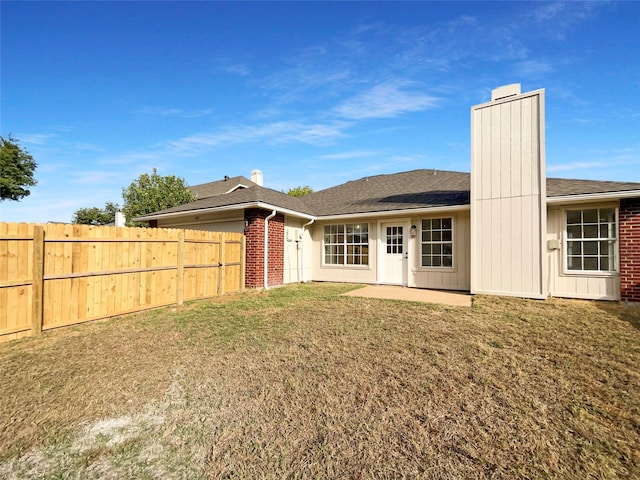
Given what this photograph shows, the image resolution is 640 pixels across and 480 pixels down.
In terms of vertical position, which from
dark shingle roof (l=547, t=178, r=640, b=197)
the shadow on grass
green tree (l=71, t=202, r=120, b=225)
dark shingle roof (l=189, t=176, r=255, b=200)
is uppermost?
dark shingle roof (l=189, t=176, r=255, b=200)

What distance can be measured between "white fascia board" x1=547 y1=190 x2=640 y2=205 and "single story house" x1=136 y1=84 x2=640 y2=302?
2cm

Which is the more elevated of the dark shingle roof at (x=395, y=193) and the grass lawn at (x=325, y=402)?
the dark shingle roof at (x=395, y=193)

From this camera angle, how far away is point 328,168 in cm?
2106

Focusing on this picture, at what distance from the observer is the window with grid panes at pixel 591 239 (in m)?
7.59

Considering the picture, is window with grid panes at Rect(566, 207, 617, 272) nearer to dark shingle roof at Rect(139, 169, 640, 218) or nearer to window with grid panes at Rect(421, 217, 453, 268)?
dark shingle roof at Rect(139, 169, 640, 218)

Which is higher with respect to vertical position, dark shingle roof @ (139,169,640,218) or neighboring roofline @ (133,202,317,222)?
dark shingle roof @ (139,169,640,218)

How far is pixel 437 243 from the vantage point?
9.76 metres

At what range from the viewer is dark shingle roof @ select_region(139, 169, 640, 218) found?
8.37 meters

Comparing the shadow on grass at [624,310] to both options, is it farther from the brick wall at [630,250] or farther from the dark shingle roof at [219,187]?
the dark shingle roof at [219,187]

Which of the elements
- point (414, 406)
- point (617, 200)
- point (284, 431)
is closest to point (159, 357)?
point (284, 431)

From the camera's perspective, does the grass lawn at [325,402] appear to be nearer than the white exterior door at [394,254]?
Yes

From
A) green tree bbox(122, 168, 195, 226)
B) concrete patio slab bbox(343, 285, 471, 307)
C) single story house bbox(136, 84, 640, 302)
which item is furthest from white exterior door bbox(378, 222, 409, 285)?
green tree bbox(122, 168, 195, 226)

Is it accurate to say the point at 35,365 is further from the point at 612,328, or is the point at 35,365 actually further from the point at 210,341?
the point at 612,328

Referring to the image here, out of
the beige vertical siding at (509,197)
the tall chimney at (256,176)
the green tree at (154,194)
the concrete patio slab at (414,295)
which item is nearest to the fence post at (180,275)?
the concrete patio slab at (414,295)
